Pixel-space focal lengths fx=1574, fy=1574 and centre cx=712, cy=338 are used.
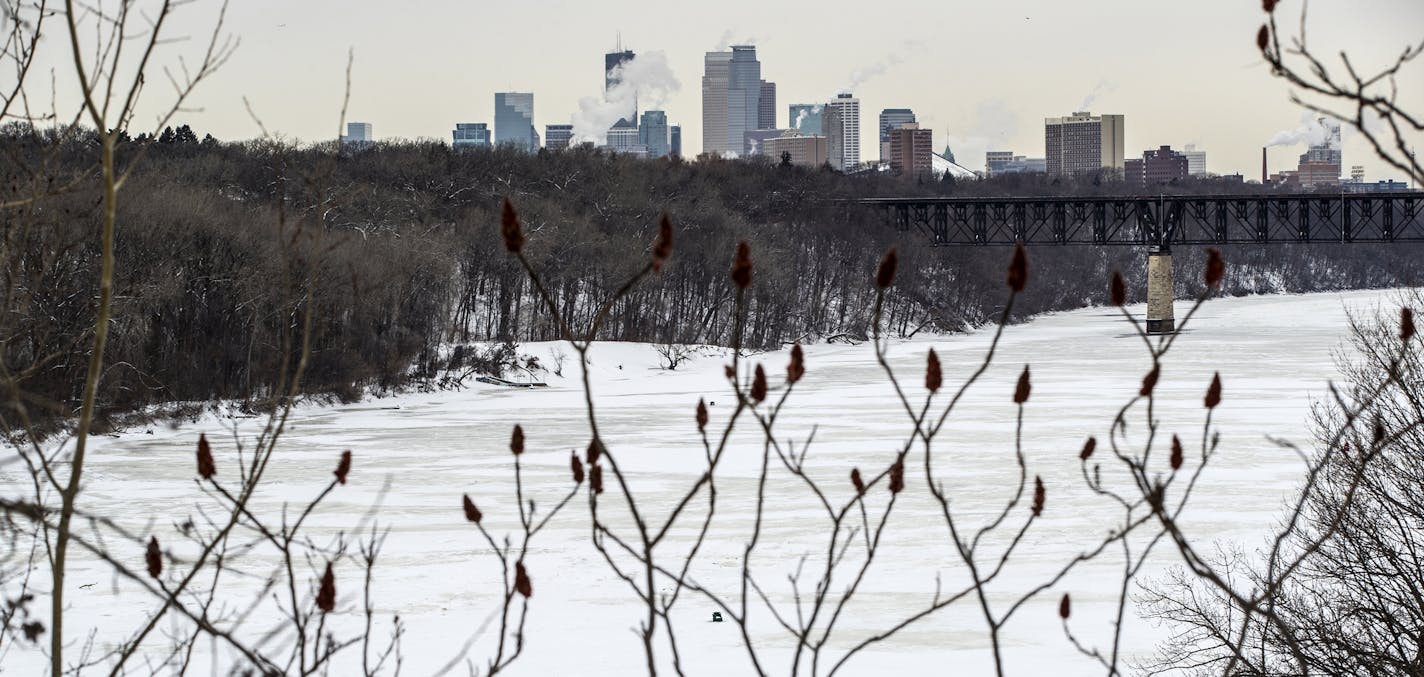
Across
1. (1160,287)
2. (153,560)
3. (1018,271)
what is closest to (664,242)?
(1018,271)

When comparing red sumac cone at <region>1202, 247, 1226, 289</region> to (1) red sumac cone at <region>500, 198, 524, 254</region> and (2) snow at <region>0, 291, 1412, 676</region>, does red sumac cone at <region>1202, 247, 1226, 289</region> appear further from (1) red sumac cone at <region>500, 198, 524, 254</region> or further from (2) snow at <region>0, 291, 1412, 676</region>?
(2) snow at <region>0, 291, 1412, 676</region>

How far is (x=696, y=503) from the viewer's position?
109 feet

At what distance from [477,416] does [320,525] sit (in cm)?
2212

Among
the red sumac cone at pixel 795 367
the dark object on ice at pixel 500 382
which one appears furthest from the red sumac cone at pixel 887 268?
the dark object on ice at pixel 500 382

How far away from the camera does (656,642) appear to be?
2127 cm

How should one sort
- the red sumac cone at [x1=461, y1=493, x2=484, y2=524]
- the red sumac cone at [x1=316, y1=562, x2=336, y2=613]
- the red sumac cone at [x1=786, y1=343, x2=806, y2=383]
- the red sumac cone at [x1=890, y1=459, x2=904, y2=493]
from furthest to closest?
1. the red sumac cone at [x1=890, y1=459, x2=904, y2=493]
2. the red sumac cone at [x1=461, y1=493, x2=484, y2=524]
3. the red sumac cone at [x1=316, y1=562, x2=336, y2=613]
4. the red sumac cone at [x1=786, y1=343, x2=806, y2=383]

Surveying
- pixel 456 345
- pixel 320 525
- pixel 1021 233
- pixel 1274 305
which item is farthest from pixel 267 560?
pixel 1274 305

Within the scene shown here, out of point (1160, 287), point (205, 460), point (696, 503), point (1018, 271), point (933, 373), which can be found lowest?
point (696, 503)

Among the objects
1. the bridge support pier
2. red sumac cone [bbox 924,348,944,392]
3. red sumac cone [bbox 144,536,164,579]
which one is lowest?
red sumac cone [bbox 144,536,164,579]

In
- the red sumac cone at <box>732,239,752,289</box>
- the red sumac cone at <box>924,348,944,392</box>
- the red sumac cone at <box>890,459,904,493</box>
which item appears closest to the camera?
the red sumac cone at <box>732,239,752,289</box>

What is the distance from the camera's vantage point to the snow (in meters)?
19.8

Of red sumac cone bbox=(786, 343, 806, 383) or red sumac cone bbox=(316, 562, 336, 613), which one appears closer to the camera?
red sumac cone bbox=(786, 343, 806, 383)

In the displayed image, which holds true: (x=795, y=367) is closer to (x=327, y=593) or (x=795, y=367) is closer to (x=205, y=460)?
(x=327, y=593)

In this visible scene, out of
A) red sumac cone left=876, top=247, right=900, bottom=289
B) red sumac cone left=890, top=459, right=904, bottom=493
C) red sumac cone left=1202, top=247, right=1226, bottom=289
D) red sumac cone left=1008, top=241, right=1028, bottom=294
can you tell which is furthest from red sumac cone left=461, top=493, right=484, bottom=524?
red sumac cone left=1202, top=247, right=1226, bottom=289
